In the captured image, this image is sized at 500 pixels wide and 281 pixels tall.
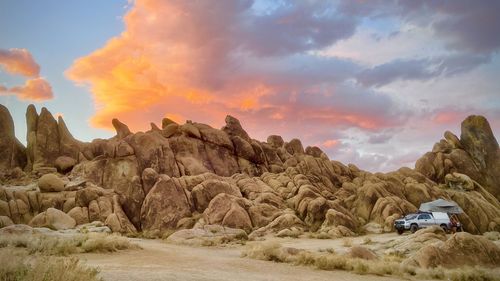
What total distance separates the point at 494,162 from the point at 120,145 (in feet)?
243

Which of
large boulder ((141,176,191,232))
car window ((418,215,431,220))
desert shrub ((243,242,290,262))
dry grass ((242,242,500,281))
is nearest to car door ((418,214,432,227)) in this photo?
car window ((418,215,431,220))

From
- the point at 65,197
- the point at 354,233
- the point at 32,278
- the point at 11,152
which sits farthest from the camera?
the point at 11,152

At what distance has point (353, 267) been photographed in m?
19.1

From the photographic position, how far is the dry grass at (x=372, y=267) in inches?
663

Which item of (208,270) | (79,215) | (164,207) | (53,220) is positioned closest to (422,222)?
(164,207)

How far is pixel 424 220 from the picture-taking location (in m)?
39.3

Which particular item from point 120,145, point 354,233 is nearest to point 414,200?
point 354,233

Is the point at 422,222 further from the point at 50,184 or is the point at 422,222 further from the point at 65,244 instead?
the point at 50,184

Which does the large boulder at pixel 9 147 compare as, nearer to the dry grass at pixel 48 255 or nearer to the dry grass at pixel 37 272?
the dry grass at pixel 48 255

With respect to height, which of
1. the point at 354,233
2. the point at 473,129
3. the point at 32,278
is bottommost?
the point at 354,233

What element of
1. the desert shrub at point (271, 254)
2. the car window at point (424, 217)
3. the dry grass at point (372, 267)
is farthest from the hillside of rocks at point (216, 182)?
the dry grass at point (372, 267)

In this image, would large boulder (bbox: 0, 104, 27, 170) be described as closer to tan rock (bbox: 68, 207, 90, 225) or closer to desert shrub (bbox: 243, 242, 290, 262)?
tan rock (bbox: 68, 207, 90, 225)

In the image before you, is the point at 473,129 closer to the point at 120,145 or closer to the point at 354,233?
the point at 354,233

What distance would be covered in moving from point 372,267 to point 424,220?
24115 millimetres
